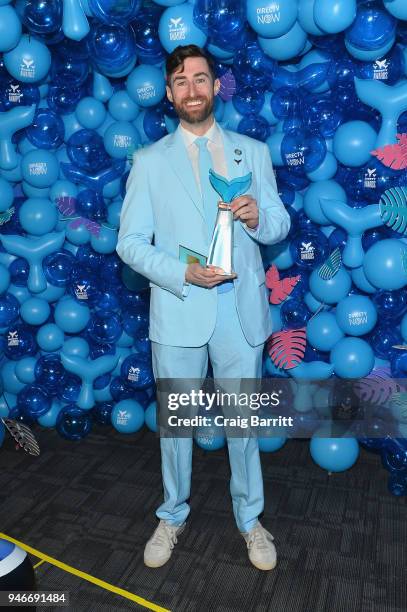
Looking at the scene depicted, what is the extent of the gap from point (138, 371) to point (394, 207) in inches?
56.2

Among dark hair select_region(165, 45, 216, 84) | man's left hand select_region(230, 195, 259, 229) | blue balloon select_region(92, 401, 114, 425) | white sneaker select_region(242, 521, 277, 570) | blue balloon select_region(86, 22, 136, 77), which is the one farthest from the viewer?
blue balloon select_region(92, 401, 114, 425)

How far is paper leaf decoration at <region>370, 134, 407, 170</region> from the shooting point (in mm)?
2561

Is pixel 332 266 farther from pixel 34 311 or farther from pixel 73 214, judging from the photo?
pixel 34 311

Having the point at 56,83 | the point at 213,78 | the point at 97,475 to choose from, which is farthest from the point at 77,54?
the point at 97,475

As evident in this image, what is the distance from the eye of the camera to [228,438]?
91.6 inches

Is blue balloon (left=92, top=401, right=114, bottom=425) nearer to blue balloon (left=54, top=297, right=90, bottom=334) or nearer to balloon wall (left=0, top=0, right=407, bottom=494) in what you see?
balloon wall (left=0, top=0, right=407, bottom=494)

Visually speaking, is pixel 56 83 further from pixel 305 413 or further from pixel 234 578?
pixel 234 578

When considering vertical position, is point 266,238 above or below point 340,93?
below

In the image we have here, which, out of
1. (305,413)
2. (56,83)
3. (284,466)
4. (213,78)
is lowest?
(284,466)

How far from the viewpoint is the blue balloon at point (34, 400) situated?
3.34 meters

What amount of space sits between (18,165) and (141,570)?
6.36 ft

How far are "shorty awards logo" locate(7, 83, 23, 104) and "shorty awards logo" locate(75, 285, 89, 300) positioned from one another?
917 mm

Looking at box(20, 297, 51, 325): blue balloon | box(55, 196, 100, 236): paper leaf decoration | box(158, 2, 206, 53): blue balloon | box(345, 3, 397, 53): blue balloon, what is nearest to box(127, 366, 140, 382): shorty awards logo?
box(20, 297, 51, 325): blue balloon

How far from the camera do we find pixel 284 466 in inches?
119
